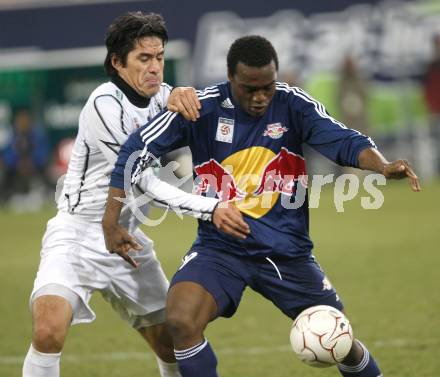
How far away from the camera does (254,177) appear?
6.15 meters

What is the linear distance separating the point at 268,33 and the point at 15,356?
1536 cm

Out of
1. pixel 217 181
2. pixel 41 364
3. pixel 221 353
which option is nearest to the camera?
pixel 41 364

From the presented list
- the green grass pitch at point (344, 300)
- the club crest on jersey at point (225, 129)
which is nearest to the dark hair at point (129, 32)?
the club crest on jersey at point (225, 129)

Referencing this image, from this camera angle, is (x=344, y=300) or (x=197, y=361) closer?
(x=197, y=361)

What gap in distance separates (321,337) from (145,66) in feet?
6.81

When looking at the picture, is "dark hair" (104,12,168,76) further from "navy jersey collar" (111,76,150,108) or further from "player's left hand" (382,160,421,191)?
"player's left hand" (382,160,421,191)

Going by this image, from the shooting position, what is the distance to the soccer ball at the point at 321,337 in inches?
229

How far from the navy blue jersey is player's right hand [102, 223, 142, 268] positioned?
0.28 metres

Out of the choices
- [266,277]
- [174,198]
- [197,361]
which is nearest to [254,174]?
[174,198]

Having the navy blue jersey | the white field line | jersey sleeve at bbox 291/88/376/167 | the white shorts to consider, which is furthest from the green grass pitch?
jersey sleeve at bbox 291/88/376/167

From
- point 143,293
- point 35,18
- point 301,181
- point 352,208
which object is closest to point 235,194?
point 301,181

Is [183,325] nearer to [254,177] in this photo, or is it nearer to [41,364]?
[41,364]

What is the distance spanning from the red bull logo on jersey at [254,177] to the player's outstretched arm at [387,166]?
1.76 feet

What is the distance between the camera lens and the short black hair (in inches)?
230
